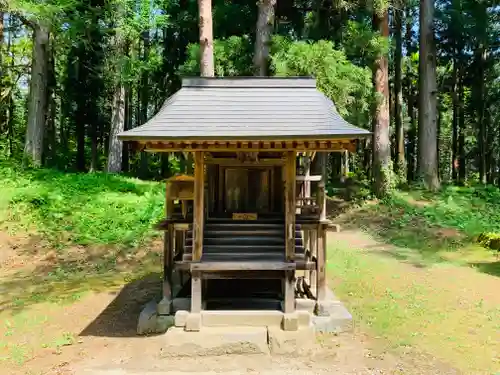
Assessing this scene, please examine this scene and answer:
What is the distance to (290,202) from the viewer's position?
7684mm

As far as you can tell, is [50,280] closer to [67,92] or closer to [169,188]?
[169,188]

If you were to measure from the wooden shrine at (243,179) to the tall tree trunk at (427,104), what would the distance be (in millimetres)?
12076

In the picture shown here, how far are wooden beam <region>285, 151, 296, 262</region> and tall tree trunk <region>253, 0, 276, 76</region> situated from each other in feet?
31.6

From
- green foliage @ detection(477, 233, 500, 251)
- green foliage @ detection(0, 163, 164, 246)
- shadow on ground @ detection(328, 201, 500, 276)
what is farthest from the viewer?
green foliage @ detection(0, 163, 164, 246)

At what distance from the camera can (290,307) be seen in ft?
25.2

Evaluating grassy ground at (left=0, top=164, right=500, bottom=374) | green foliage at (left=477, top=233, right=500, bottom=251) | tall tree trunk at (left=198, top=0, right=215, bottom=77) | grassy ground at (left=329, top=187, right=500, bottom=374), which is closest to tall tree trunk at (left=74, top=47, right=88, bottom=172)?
grassy ground at (left=0, top=164, right=500, bottom=374)

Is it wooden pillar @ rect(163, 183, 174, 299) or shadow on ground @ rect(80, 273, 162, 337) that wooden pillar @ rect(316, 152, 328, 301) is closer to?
wooden pillar @ rect(163, 183, 174, 299)

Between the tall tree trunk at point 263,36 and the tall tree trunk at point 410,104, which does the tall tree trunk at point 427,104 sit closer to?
the tall tree trunk at point 410,104

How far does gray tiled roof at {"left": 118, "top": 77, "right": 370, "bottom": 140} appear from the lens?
6840 mm

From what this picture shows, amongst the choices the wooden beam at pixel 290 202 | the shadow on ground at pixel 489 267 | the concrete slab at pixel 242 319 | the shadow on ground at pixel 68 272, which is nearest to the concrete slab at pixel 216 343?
the concrete slab at pixel 242 319

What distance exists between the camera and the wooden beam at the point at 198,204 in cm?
758

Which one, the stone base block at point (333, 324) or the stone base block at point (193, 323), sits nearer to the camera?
the stone base block at point (193, 323)

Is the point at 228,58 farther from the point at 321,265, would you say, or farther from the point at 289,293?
the point at 289,293

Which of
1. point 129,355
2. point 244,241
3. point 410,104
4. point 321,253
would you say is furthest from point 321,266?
point 410,104
